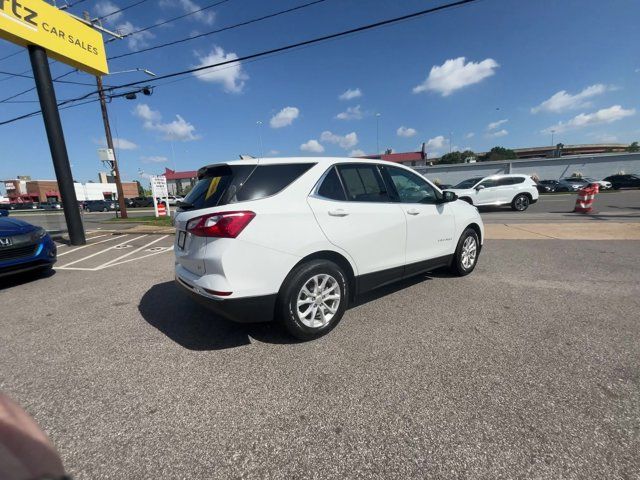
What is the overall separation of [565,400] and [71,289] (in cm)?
631

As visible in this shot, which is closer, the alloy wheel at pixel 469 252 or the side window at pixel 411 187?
the side window at pixel 411 187

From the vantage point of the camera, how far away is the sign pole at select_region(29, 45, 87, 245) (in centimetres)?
813

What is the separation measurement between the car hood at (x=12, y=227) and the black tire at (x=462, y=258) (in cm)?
688

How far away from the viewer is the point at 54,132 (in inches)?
329

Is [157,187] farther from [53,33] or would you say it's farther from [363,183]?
[363,183]

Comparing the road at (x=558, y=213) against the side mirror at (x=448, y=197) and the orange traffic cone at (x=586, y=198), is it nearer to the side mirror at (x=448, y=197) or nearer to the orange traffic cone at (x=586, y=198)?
the orange traffic cone at (x=586, y=198)

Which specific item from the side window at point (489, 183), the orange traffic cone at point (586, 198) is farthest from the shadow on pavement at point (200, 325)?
the side window at point (489, 183)

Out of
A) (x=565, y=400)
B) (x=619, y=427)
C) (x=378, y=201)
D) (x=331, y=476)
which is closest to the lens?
(x=331, y=476)

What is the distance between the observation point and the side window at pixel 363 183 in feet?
10.9

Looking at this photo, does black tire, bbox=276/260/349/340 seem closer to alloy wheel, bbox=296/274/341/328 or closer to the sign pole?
alloy wheel, bbox=296/274/341/328

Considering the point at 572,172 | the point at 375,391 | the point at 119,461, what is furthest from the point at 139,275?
the point at 572,172

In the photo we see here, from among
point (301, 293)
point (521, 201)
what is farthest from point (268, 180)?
point (521, 201)

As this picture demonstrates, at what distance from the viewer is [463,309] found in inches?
144

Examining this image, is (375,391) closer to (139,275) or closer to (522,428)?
(522,428)
